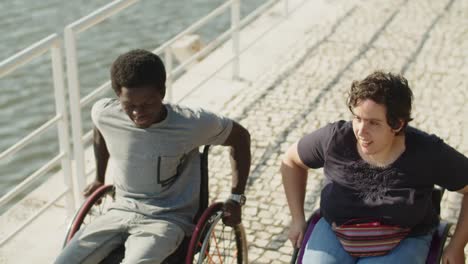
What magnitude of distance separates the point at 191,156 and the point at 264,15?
5.58m

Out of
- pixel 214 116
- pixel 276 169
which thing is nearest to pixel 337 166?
pixel 214 116

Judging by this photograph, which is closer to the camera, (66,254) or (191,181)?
(66,254)

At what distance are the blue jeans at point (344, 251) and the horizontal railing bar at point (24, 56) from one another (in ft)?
5.78

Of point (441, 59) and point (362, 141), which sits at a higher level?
point (362, 141)

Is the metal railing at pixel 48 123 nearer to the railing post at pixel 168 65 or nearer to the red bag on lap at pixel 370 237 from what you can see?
the railing post at pixel 168 65

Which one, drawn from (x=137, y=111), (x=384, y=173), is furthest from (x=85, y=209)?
(x=384, y=173)

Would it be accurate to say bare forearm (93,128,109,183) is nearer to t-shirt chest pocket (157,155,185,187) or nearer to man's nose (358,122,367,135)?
t-shirt chest pocket (157,155,185,187)

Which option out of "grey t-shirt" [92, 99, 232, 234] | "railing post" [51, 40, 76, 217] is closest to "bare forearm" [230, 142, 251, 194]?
"grey t-shirt" [92, 99, 232, 234]

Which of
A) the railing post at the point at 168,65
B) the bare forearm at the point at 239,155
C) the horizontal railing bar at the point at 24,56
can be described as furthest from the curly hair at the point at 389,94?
the railing post at the point at 168,65

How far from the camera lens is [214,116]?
3834mm

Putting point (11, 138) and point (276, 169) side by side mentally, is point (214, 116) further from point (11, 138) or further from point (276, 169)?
point (11, 138)

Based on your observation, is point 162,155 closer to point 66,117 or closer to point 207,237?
point 207,237

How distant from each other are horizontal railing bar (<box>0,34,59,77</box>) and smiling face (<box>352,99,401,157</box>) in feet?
5.93

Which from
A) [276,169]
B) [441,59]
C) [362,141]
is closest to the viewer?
[362,141]
